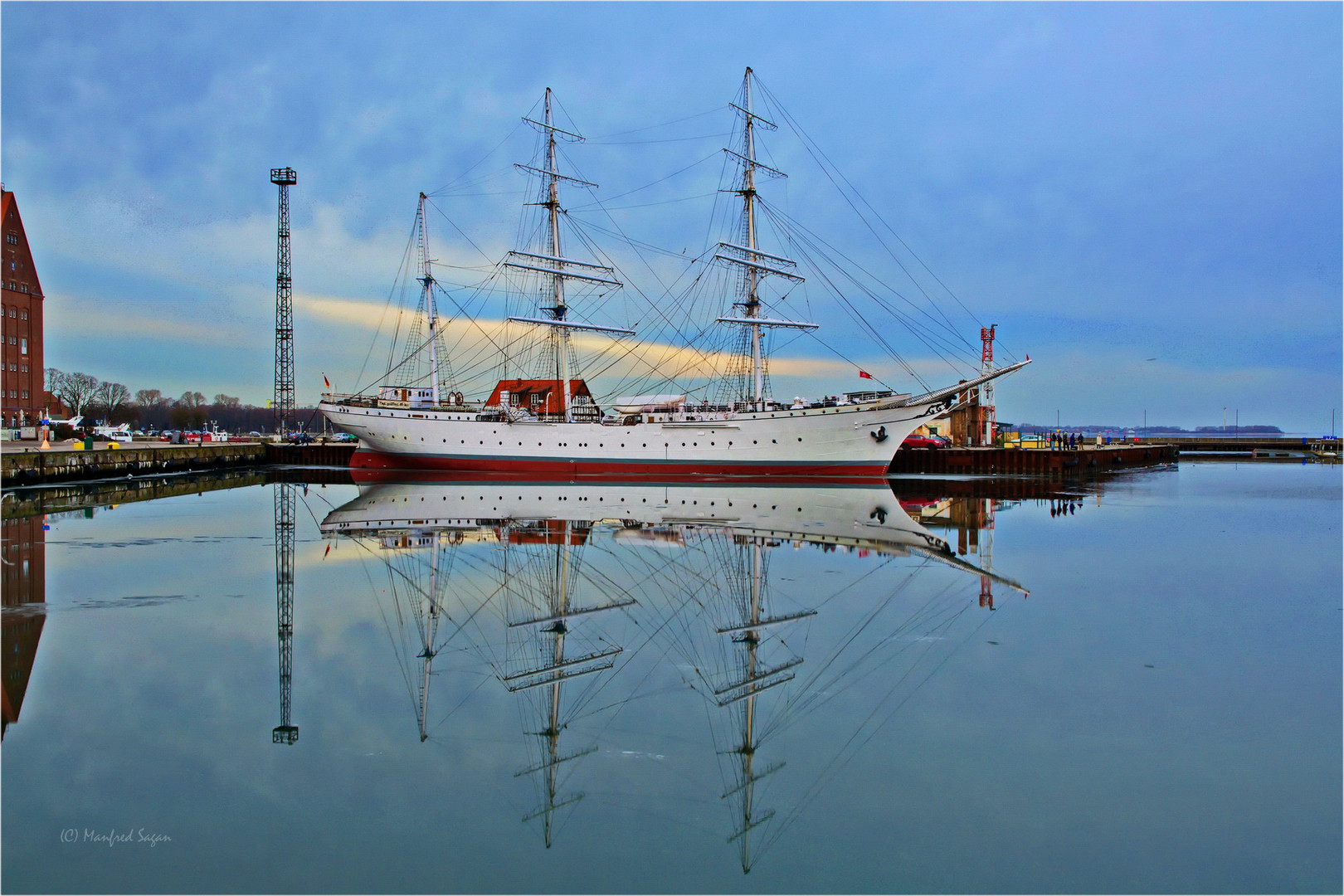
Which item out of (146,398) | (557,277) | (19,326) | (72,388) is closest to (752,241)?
(557,277)

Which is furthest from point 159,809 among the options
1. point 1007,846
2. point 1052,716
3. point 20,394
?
point 20,394

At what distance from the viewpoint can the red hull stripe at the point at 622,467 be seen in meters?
40.1

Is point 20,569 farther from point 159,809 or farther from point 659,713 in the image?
point 659,713

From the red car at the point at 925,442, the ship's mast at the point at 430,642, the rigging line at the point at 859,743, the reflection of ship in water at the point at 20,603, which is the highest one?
the red car at the point at 925,442

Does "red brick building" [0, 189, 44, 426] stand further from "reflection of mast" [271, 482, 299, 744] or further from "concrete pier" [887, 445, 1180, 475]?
"concrete pier" [887, 445, 1180, 475]

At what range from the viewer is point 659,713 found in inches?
292

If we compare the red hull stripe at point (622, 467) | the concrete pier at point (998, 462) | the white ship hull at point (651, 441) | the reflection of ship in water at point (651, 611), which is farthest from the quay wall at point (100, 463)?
the concrete pier at point (998, 462)

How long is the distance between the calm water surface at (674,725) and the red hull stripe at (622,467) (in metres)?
24.5

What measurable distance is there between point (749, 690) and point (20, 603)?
9978 millimetres

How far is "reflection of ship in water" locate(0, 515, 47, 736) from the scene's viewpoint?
25.1 ft

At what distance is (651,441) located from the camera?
42625 millimetres

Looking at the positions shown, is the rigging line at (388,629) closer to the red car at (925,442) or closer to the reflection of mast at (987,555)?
the reflection of mast at (987,555)

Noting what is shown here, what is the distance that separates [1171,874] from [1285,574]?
40.0ft

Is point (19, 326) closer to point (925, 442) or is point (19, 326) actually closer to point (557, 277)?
point (557, 277)
